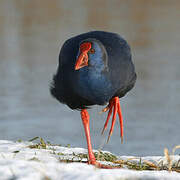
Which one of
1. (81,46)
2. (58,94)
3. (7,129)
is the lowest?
(7,129)

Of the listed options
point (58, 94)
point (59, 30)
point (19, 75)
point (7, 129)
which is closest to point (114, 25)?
point (59, 30)

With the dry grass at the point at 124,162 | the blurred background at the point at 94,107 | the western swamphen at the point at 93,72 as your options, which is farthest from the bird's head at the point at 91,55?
Answer: the blurred background at the point at 94,107

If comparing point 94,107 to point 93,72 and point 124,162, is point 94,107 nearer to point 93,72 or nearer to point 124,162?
Result: point 124,162

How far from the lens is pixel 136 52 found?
17156 millimetres

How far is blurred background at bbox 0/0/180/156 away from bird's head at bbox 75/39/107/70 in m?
1.33

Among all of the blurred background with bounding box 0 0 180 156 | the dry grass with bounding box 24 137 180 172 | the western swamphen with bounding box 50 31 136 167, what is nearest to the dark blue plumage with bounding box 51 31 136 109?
the western swamphen with bounding box 50 31 136 167

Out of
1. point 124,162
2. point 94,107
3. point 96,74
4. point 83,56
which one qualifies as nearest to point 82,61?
point 83,56

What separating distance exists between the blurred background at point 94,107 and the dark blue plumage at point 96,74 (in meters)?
0.82

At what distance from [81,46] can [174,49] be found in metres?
12.6

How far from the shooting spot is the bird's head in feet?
15.4

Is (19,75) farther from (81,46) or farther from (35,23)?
(35,23)

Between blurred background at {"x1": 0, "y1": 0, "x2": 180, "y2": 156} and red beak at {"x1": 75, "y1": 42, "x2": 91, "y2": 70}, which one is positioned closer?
red beak at {"x1": 75, "y1": 42, "x2": 91, "y2": 70}

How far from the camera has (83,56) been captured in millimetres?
4695

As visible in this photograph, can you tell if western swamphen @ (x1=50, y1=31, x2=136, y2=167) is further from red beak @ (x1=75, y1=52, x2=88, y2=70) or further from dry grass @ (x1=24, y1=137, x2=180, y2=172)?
dry grass @ (x1=24, y1=137, x2=180, y2=172)
